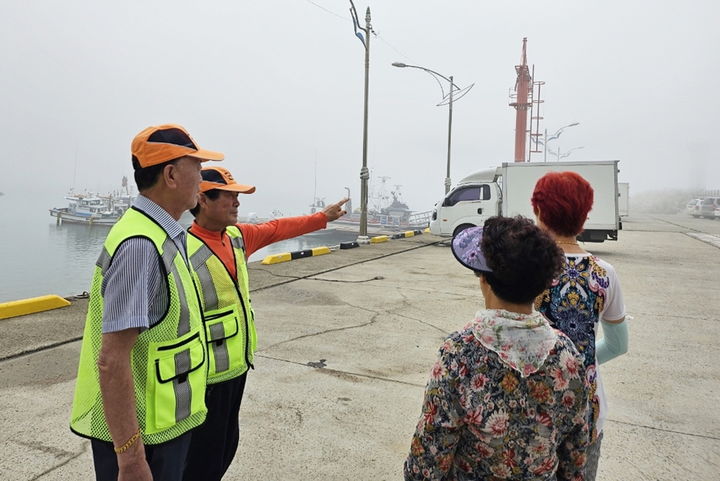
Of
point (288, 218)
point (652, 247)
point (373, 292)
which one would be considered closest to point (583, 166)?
point (652, 247)

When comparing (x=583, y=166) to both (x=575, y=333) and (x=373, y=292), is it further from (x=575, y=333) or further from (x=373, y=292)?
(x=575, y=333)

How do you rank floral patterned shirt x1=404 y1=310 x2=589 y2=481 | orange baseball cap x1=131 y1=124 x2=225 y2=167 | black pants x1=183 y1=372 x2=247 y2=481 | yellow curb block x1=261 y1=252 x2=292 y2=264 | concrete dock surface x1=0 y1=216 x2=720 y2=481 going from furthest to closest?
yellow curb block x1=261 y1=252 x2=292 y2=264
concrete dock surface x1=0 y1=216 x2=720 y2=481
black pants x1=183 y1=372 x2=247 y2=481
orange baseball cap x1=131 y1=124 x2=225 y2=167
floral patterned shirt x1=404 y1=310 x2=589 y2=481

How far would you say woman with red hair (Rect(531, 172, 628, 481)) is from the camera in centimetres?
182

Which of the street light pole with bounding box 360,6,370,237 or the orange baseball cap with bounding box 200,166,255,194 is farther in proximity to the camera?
the street light pole with bounding box 360,6,370,237

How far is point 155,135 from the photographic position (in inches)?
61.0

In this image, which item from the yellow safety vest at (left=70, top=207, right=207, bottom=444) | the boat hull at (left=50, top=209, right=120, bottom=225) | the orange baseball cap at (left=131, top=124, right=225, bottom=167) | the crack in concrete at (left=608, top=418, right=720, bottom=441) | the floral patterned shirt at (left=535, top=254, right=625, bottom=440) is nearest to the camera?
the yellow safety vest at (left=70, top=207, right=207, bottom=444)

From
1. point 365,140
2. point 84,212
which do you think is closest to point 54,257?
point 84,212

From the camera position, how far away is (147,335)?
1397 mm

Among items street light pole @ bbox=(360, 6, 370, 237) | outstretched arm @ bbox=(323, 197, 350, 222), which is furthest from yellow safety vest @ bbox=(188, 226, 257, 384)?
street light pole @ bbox=(360, 6, 370, 237)

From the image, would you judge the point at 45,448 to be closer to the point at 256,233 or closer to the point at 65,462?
the point at 65,462

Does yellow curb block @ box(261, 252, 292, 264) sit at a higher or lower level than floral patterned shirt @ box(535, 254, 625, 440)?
lower

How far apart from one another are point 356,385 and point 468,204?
1179 centimetres

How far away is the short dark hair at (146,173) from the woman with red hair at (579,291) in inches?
56.2

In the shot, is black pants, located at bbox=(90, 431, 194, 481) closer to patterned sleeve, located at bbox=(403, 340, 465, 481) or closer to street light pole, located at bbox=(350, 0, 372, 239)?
patterned sleeve, located at bbox=(403, 340, 465, 481)
